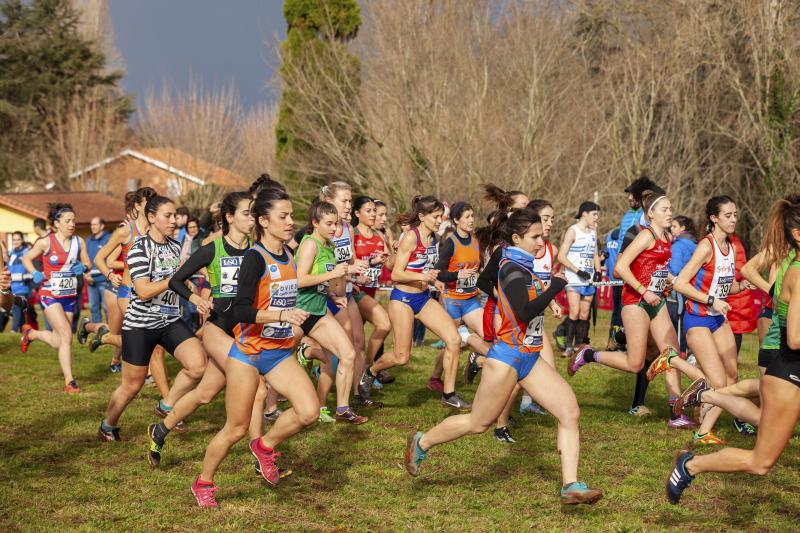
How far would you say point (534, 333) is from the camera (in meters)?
6.09

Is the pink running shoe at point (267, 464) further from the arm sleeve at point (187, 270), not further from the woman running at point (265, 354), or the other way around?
the arm sleeve at point (187, 270)

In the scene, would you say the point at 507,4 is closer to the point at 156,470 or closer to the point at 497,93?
the point at 497,93

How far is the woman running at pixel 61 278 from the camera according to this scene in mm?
10469

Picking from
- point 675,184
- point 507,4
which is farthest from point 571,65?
point 675,184

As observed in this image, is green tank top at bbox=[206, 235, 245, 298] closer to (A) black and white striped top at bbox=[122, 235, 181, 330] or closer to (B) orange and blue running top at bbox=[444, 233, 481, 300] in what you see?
(A) black and white striped top at bbox=[122, 235, 181, 330]

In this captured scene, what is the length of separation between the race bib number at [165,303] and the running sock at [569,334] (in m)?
7.01

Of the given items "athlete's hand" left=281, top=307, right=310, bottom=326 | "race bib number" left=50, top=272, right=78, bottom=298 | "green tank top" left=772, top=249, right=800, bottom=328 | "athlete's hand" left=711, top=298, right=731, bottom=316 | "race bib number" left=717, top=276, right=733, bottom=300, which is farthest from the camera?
"race bib number" left=50, top=272, right=78, bottom=298

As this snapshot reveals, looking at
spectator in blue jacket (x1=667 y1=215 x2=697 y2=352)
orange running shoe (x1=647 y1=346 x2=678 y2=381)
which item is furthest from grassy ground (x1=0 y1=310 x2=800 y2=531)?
spectator in blue jacket (x1=667 y1=215 x2=697 y2=352)

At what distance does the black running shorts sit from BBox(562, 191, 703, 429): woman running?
154 inches

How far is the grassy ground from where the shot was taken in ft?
19.7

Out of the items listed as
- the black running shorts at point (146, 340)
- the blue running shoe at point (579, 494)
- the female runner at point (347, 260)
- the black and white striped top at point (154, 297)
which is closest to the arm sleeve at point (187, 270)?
the black and white striped top at point (154, 297)

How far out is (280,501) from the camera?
641cm

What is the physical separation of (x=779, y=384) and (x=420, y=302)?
4.65m

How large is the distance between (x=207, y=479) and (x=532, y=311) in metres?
2.45
